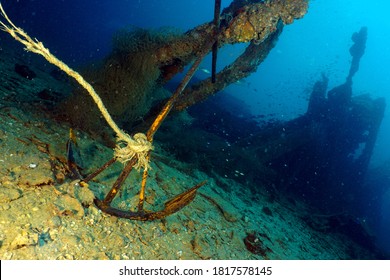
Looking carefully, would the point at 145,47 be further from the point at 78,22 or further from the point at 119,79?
the point at 78,22

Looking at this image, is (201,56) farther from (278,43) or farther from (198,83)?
(278,43)

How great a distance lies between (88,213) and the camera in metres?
2.94

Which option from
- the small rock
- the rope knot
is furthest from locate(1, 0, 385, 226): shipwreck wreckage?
the small rock

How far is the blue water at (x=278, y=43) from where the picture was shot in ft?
82.2

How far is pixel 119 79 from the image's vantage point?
16.6 ft

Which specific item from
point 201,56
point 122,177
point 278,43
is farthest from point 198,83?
point 278,43

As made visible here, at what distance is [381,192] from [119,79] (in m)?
16.8

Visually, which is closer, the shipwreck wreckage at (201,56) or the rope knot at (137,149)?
the rope knot at (137,149)

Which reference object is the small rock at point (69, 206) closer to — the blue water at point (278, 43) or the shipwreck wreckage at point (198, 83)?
the shipwreck wreckage at point (198, 83)

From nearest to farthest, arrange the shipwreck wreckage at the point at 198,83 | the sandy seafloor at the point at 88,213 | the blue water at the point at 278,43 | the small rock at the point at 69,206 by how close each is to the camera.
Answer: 1. the sandy seafloor at the point at 88,213
2. the shipwreck wreckage at the point at 198,83
3. the small rock at the point at 69,206
4. the blue water at the point at 278,43

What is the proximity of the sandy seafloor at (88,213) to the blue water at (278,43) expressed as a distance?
2678 mm

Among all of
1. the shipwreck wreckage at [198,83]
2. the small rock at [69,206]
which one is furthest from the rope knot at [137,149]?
the small rock at [69,206]

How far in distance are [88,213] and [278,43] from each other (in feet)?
525

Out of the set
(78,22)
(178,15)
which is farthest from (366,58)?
(78,22)
